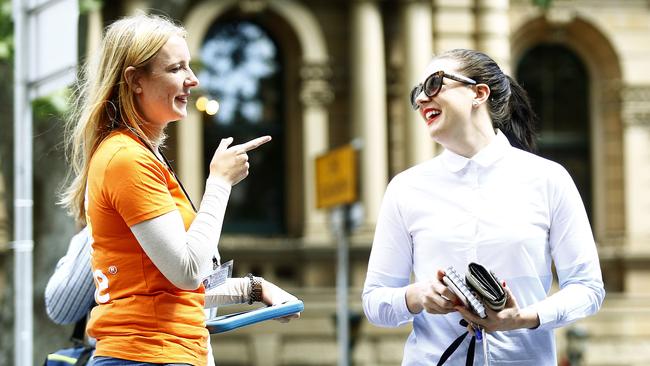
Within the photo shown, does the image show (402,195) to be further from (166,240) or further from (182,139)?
(182,139)

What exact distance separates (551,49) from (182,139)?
22.8 ft

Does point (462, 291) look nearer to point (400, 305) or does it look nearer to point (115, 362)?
point (400, 305)

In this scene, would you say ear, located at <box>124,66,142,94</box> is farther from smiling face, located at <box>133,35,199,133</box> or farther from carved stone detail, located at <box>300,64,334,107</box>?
carved stone detail, located at <box>300,64,334,107</box>

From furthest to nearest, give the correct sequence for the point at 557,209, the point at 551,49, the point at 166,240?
the point at 551,49 → the point at 557,209 → the point at 166,240

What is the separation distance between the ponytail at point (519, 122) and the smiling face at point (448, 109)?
11.2 inches

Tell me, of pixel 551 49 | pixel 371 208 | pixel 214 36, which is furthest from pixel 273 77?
pixel 551 49

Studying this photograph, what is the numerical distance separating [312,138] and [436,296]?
19.3 metres

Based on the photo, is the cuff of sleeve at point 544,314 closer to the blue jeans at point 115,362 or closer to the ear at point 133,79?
the blue jeans at point 115,362

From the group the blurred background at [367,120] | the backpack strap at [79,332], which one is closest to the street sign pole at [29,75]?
the backpack strap at [79,332]

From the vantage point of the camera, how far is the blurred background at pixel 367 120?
2278 centimetres

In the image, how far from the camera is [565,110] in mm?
24531

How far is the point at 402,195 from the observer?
4.41 m

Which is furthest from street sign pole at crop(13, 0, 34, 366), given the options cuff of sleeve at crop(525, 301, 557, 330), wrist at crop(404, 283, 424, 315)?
cuff of sleeve at crop(525, 301, 557, 330)

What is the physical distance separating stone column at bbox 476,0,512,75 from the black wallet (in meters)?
19.6
